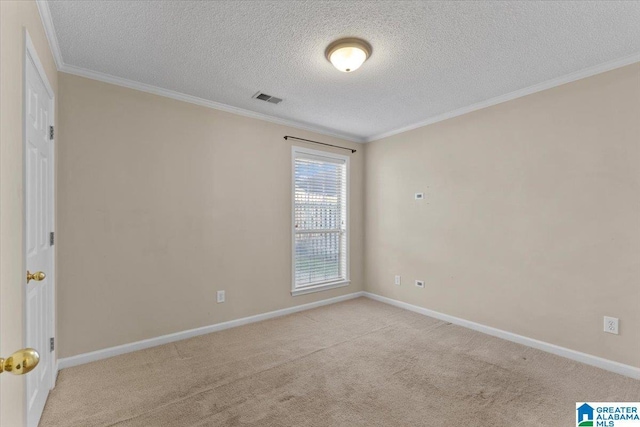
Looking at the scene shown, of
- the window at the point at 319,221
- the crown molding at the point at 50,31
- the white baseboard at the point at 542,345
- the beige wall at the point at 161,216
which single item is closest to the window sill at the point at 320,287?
the window at the point at 319,221

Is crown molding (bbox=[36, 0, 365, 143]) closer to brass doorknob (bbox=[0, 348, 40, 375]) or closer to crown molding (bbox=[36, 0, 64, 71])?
crown molding (bbox=[36, 0, 64, 71])

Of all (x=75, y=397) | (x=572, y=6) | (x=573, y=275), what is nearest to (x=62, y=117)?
(x=75, y=397)

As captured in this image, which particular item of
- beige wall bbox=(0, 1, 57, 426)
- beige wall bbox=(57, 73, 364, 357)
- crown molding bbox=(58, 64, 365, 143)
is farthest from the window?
beige wall bbox=(0, 1, 57, 426)

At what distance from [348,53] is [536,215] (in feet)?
7.92

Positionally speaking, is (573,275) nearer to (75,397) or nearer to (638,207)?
(638,207)

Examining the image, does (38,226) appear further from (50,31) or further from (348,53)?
(348,53)

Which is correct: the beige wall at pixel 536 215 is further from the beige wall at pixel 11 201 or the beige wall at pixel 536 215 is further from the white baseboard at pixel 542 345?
the beige wall at pixel 11 201

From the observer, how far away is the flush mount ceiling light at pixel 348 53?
2156 millimetres

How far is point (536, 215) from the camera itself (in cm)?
295

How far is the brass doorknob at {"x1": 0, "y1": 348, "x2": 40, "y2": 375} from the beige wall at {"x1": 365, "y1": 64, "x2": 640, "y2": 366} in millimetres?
3627

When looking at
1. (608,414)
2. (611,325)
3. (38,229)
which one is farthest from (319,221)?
(608,414)

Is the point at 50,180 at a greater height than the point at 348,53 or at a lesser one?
lesser

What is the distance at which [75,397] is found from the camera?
6.93 feet

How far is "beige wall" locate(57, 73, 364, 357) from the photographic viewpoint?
102 inches
